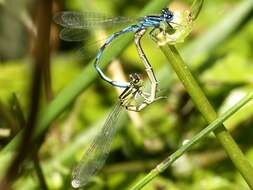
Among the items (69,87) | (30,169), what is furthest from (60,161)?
(69,87)

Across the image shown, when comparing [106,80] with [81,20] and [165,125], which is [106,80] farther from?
[165,125]

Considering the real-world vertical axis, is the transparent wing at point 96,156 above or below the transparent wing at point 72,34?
below

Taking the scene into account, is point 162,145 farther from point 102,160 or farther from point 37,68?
point 37,68

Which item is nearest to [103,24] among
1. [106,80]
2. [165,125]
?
[106,80]

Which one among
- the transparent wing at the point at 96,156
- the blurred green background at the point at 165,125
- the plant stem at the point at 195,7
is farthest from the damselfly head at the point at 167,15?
the blurred green background at the point at 165,125

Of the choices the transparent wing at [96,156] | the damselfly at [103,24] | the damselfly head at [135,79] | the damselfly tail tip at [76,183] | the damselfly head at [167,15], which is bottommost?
the damselfly tail tip at [76,183]

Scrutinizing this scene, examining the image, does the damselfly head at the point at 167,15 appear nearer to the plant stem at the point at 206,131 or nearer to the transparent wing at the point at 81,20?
the plant stem at the point at 206,131

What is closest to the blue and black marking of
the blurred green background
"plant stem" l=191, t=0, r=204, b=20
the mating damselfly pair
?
the mating damselfly pair

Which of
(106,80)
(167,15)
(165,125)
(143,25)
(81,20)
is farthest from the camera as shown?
(165,125)
